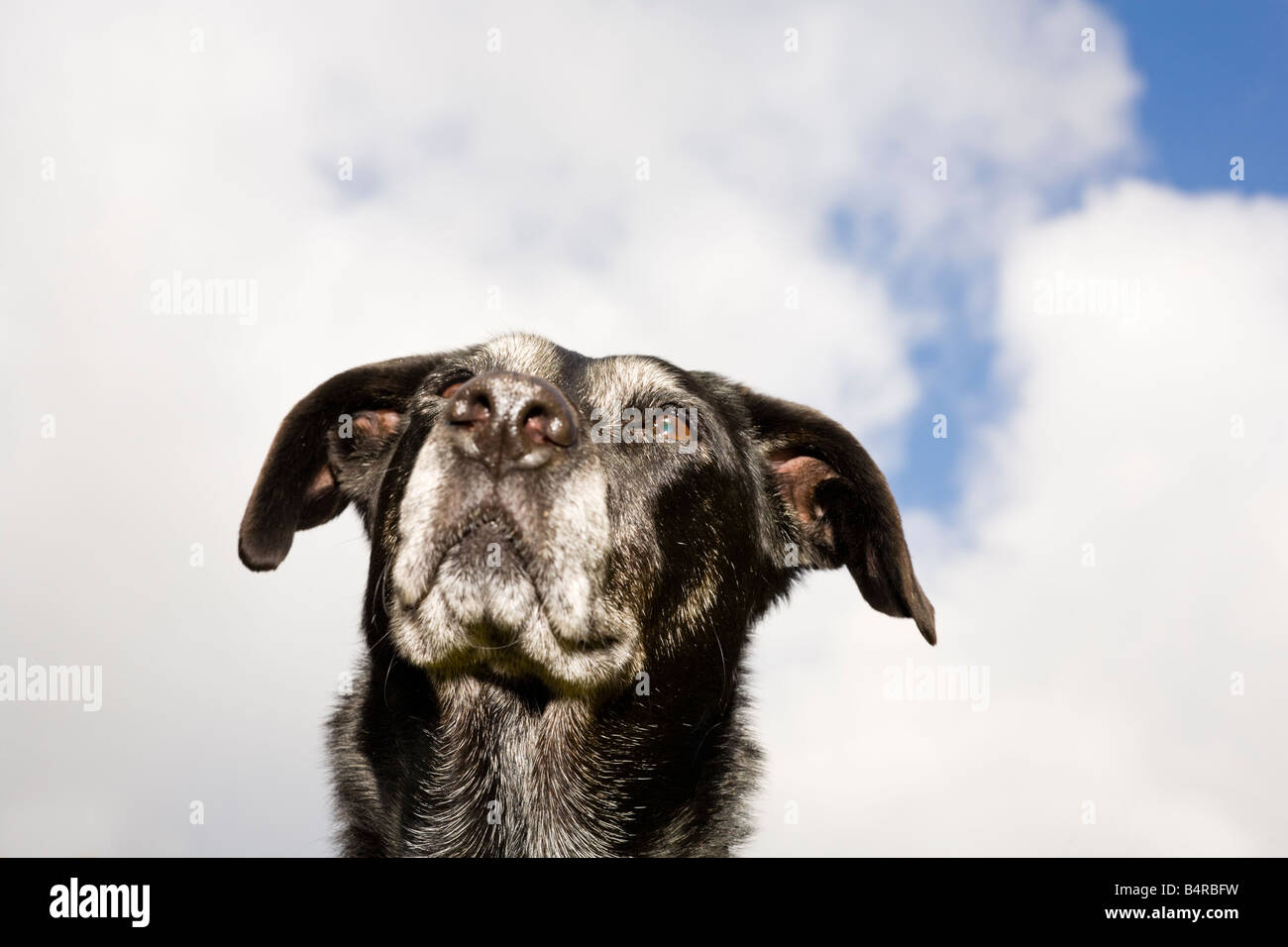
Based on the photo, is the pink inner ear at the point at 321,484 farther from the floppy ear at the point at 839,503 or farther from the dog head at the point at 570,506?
the floppy ear at the point at 839,503

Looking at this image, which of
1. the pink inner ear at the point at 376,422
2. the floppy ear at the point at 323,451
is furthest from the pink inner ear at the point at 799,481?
the pink inner ear at the point at 376,422

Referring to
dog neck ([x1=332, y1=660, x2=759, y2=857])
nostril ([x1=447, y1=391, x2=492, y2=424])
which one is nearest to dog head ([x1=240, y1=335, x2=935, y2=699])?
nostril ([x1=447, y1=391, x2=492, y2=424])

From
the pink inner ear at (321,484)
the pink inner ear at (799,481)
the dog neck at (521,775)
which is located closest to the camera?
the dog neck at (521,775)

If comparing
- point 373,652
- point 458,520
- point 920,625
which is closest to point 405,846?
point 373,652

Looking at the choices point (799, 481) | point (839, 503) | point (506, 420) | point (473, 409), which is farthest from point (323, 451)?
point (839, 503)

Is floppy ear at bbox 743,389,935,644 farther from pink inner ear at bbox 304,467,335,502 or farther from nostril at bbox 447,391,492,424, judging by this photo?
pink inner ear at bbox 304,467,335,502

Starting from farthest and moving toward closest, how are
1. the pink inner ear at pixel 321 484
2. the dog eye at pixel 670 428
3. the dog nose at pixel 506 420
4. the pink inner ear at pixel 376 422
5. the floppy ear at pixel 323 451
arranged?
1. the pink inner ear at pixel 376 422
2. the pink inner ear at pixel 321 484
3. the floppy ear at pixel 323 451
4. the dog eye at pixel 670 428
5. the dog nose at pixel 506 420

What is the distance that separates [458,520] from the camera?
429 centimetres

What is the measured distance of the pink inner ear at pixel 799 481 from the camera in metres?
6.25

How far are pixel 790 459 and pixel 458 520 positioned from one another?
8.59 feet

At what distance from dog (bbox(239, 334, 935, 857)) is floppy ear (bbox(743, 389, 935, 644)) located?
17mm

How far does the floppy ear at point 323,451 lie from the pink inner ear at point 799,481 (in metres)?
2.12

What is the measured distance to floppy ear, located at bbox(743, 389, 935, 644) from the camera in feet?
17.8

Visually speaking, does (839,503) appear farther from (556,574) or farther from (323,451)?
(323,451)
